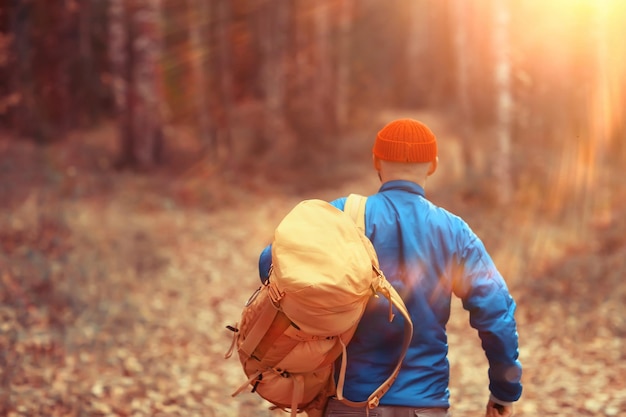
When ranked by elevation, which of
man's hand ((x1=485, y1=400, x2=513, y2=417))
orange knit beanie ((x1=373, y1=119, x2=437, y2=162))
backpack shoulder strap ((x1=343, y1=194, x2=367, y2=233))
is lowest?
man's hand ((x1=485, y1=400, x2=513, y2=417))

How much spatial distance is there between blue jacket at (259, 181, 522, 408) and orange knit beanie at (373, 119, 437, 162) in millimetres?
169

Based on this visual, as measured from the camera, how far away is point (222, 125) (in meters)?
23.5

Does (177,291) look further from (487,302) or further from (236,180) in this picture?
(487,302)

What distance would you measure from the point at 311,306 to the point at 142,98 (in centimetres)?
1526

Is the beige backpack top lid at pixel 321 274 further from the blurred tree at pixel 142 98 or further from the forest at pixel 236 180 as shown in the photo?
Answer: the blurred tree at pixel 142 98

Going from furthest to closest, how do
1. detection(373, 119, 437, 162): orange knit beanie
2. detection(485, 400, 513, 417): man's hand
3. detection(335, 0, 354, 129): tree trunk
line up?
1. detection(335, 0, 354, 129): tree trunk
2. detection(485, 400, 513, 417): man's hand
3. detection(373, 119, 437, 162): orange knit beanie

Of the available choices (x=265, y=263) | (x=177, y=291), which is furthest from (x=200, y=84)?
(x=265, y=263)

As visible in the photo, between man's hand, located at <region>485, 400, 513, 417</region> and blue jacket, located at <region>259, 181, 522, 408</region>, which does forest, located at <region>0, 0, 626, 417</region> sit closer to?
man's hand, located at <region>485, 400, 513, 417</region>

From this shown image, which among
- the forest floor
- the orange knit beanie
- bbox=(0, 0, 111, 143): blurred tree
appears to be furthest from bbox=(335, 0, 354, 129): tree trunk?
the orange knit beanie

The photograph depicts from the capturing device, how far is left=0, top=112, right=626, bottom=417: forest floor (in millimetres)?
7348

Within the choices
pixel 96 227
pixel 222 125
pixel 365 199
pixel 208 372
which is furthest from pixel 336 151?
pixel 365 199

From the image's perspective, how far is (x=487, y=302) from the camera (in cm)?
299

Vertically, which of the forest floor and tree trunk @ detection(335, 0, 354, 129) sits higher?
tree trunk @ detection(335, 0, 354, 129)

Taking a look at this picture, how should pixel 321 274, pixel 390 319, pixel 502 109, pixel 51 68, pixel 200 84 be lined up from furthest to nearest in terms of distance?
pixel 200 84, pixel 51 68, pixel 502 109, pixel 390 319, pixel 321 274
